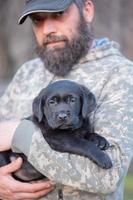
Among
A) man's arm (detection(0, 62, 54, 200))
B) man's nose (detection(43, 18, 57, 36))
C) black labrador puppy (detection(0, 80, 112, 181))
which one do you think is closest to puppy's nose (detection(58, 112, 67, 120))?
black labrador puppy (detection(0, 80, 112, 181))

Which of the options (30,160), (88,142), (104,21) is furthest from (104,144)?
(104,21)

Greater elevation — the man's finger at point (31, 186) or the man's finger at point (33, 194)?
the man's finger at point (31, 186)

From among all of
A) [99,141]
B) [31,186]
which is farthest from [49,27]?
[31,186]

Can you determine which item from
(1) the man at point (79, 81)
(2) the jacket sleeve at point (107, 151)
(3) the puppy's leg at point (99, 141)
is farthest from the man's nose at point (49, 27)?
(3) the puppy's leg at point (99, 141)

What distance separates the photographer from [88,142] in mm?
4883

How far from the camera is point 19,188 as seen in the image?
4980 millimetres

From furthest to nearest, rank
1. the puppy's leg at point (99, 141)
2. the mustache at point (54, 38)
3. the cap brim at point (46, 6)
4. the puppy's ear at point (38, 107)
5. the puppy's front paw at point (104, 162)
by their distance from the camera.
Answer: the mustache at point (54, 38)
the cap brim at point (46, 6)
the puppy's ear at point (38, 107)
the puppy's leg at point (99, 141)
the puppy's front paw at point (104, 162)

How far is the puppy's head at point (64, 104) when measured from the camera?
4.93m

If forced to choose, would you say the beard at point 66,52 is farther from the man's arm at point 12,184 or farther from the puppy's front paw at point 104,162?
the puppy's front paw at point 104,162

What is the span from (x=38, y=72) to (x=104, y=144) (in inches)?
35.2

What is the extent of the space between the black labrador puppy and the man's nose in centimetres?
34

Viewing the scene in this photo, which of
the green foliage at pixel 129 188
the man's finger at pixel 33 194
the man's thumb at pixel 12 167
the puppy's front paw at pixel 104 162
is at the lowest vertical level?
the green foliage at pixel 129 188

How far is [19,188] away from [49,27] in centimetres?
99

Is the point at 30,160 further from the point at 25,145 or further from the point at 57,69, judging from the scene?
the point at 57,69
